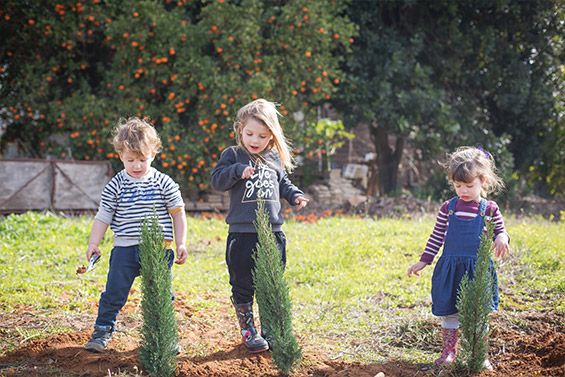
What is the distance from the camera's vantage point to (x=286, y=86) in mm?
11859

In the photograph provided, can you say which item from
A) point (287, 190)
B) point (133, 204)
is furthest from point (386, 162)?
point (133, 204)

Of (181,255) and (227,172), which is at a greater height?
(227,172)

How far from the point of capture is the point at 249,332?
3.94m

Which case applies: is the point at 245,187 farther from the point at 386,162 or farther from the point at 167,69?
the point at 386,162

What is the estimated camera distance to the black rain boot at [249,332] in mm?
3891

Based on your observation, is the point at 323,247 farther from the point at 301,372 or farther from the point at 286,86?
the point at 286,86

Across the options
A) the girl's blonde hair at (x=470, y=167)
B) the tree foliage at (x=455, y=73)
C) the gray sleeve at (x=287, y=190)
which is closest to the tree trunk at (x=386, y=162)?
the tree foliage at (x=455, y=73)

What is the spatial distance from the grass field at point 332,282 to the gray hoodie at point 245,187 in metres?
1.04

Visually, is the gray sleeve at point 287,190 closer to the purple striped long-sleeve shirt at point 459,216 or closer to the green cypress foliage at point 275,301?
the green cypress foliage at point 275,301

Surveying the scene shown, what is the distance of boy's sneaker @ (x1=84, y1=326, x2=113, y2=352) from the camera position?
3.74 meters

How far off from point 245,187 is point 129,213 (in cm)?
75

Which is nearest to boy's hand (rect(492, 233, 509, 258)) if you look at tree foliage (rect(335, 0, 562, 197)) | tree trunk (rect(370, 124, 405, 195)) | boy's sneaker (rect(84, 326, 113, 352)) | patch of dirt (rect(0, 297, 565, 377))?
patch of dirt (rect(0, 297, 565, 377))

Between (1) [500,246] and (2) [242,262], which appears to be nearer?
(1) [500,246]

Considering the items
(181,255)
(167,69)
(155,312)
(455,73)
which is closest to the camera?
(155,312)
